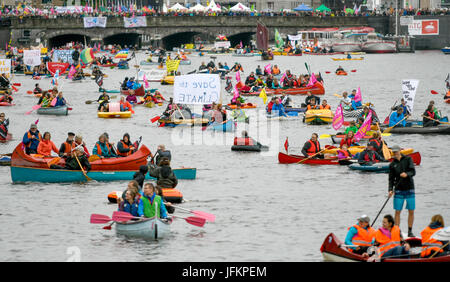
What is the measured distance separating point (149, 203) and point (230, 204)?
7.27 m

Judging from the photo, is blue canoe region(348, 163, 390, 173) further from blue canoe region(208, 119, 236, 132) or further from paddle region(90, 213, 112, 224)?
paddle region(90, 213, 112, 224)

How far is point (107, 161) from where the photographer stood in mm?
33375

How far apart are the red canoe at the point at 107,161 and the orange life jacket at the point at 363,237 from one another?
43.2 ft

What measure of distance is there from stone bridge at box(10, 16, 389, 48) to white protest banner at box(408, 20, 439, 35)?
11.5 meters

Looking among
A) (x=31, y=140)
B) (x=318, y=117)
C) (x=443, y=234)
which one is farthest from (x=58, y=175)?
(x=318, y=117)

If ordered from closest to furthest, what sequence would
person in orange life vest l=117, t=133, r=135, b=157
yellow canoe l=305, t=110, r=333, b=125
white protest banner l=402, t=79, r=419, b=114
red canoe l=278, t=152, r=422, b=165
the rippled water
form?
the rippled water → person in orange life vest l=117, t=133, r=135, b=157 → red canoe l=278, t=152, r=422, b=165 → white protest banner l=402, t=79, r=419, b=114 → yellow canoe l=305, t=110, r=333, b=125

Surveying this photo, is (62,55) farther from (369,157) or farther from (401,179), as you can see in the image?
(401,179)

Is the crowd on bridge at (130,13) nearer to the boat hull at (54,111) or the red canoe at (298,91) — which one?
the red canoe at (298,91)

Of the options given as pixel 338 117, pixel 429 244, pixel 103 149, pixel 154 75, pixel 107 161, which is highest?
pixel 154 75

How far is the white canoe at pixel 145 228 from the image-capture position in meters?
24.7

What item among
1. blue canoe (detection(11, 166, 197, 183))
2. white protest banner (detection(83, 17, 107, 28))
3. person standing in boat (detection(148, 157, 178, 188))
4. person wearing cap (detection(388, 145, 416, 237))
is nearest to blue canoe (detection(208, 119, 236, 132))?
blue canoe (detection(11, 166, 197, 183))

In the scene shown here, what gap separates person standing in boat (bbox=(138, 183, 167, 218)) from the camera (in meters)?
24.4

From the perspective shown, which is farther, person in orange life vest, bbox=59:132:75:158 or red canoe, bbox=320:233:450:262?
person in orange life vest, bbox=59:132:75:158
